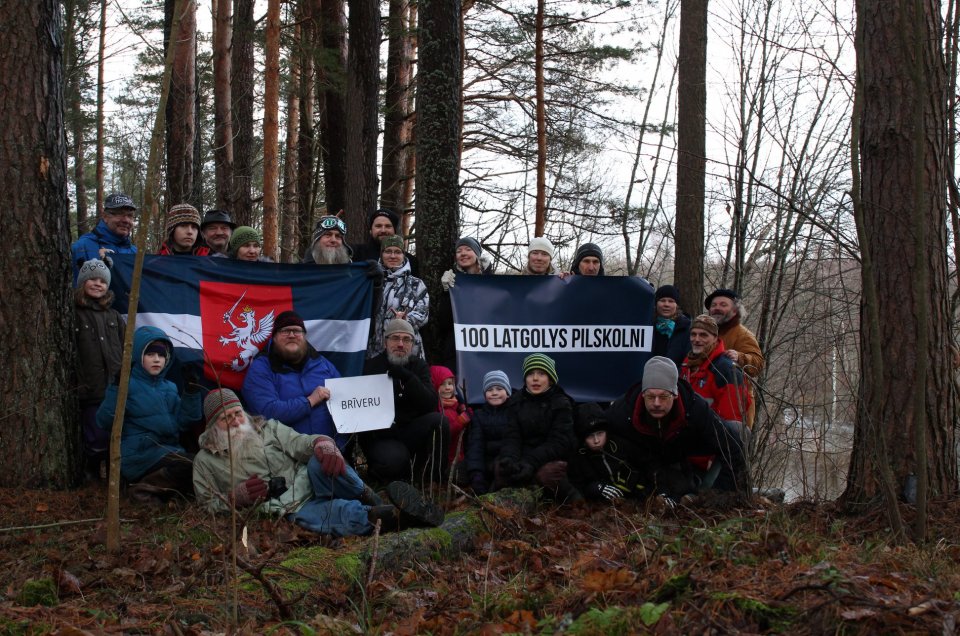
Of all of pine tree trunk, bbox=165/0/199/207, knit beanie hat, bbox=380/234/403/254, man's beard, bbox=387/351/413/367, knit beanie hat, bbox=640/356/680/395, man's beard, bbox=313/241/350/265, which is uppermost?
pine tree trunk, bbox=165/0/199/207

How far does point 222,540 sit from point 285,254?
51.3 feet

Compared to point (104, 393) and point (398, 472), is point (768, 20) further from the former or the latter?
point (104, 393)

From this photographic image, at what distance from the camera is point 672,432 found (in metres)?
6.89

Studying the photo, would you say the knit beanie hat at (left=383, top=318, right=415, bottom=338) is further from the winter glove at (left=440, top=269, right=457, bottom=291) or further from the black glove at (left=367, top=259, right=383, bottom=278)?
the winter glove at (left=440, top=269, right=457, bottom=291)

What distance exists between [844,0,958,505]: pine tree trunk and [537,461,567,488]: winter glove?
207 centimetres

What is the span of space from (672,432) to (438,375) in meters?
2.11

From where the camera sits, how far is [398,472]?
7.13 metres

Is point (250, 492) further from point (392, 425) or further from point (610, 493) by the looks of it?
point (610, 493)

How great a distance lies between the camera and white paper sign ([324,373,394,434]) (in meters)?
7.02

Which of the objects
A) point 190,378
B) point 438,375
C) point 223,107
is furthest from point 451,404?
point 223,107

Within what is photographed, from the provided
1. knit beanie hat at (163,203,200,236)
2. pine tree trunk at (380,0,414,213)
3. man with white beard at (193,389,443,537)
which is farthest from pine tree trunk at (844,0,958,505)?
pine tree trunk at (380,0,414,213)

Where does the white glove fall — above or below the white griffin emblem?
below

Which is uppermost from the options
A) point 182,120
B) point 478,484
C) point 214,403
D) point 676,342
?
point 182,120

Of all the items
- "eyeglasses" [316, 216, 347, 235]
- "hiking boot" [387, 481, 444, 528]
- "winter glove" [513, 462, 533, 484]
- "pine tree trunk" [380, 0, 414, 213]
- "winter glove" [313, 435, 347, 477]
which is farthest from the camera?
"pine tree trunk" [380, 0, 414, 213]
